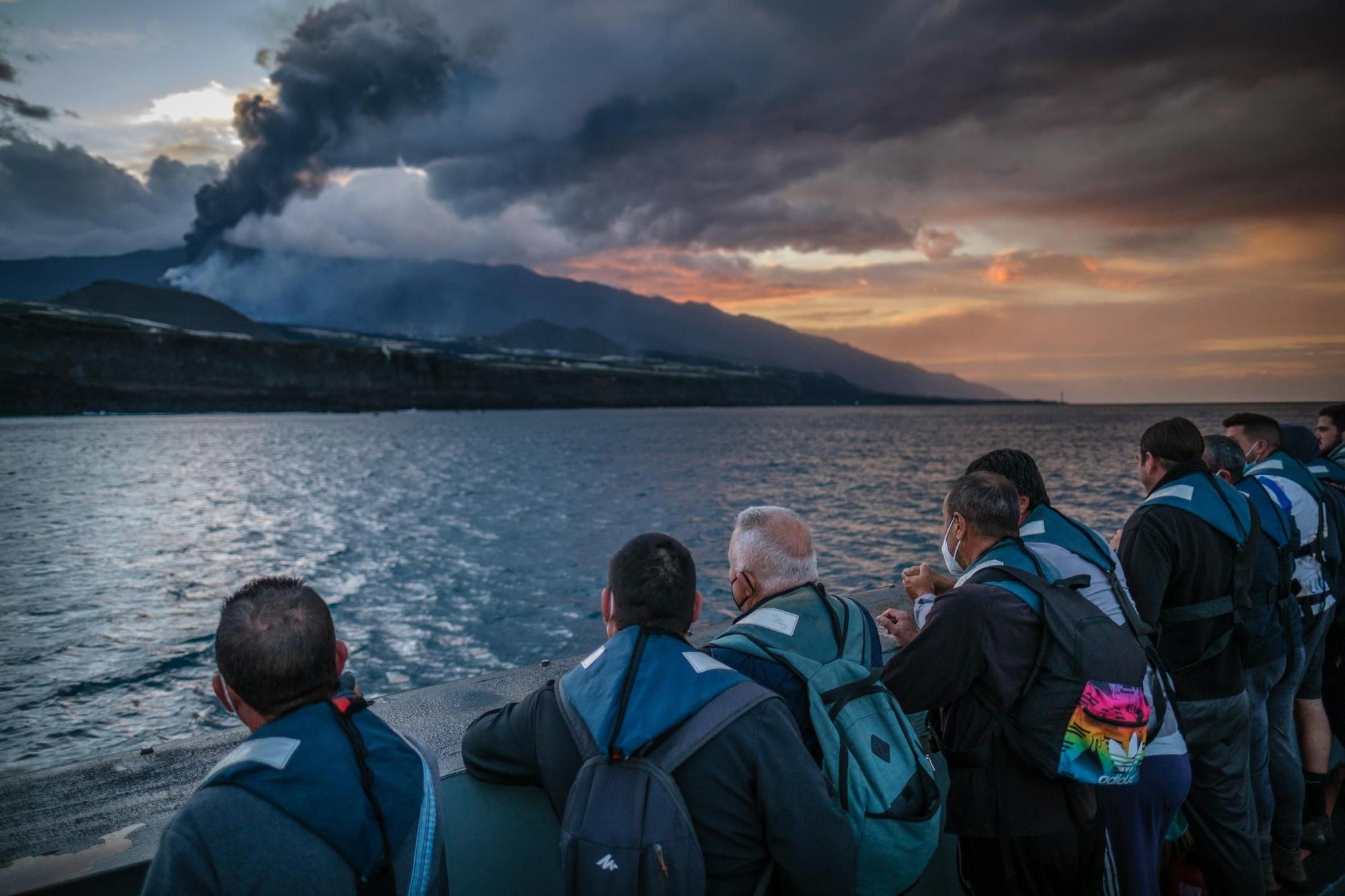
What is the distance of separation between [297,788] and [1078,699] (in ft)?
8.10

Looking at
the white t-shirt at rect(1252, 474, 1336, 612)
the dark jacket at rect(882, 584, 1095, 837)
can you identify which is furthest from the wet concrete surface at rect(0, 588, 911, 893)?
the white t-shirt at rect(1252, 474, 1336, 612)

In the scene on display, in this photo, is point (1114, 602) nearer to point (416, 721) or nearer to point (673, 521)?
point (416, 721)

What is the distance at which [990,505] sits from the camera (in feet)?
9.87

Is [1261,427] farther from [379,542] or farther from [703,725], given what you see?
[379,542]

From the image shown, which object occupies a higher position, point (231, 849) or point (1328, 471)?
point (1328, 471)

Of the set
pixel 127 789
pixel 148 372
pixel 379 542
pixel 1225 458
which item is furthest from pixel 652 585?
pixel 148 372

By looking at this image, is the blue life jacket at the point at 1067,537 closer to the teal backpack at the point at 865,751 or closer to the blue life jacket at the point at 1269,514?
the teal backpack at the point at 865,751

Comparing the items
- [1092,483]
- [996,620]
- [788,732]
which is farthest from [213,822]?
[1092,483]

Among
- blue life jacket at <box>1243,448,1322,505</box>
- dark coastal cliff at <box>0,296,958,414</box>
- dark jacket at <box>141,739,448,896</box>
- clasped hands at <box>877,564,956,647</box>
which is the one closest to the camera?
dark jacket at <box>141,739,448,896</box>

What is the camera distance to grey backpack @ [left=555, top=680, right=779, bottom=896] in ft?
6.40

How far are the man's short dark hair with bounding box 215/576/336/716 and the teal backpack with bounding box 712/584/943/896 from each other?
3.98 feet

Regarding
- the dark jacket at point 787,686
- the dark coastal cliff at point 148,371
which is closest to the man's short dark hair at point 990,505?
the dark jacket at point 787,686

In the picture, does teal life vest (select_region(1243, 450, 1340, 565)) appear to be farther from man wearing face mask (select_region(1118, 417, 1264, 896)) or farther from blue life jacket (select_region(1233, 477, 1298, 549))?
man wearing face mask (select_region(1118, 417, 1264, 896))

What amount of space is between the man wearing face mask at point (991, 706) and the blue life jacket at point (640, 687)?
0.90 metres
